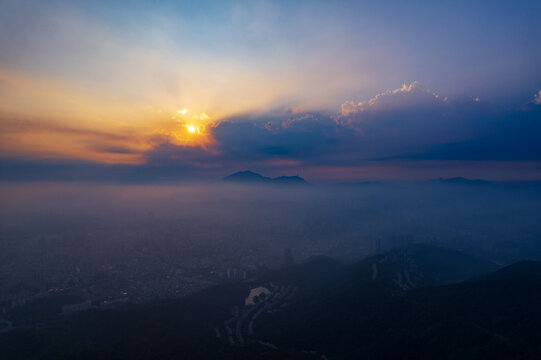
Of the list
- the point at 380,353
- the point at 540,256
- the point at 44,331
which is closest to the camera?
the point at 380,353

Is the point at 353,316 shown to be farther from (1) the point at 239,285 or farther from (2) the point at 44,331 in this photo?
(2) the point at 44,331

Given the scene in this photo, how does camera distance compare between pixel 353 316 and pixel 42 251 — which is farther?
pixel 42 251

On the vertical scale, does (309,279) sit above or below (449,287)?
below

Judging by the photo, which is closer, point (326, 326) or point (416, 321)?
point (416, 321)

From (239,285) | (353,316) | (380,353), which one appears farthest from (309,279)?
(380,353)

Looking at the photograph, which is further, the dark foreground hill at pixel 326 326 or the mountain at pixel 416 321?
the dark foreground hill at pixel 326 326

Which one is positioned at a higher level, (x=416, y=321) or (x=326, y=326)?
(x=416, y=321)

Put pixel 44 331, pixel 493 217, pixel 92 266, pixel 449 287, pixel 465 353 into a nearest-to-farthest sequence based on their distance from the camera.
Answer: pixel 465 353 < pixel 44 331 < pixel 449 287 < pixel 92 266 < pixel 493 217

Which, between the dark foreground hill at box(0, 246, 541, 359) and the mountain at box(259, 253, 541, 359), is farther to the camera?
the dark foreground hill at box(0, 246, 541, 359)
